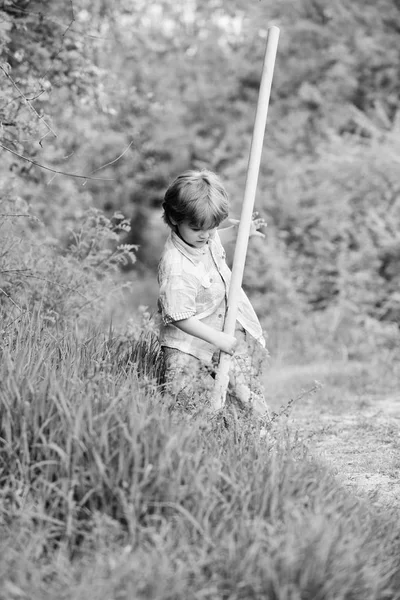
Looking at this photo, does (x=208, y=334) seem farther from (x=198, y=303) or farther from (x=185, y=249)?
(x=185, y=249)

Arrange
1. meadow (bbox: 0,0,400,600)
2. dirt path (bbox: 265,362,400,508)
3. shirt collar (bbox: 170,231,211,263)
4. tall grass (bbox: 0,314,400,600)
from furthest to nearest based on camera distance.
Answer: shirt collar (bbox: 170,231,211,263)
dirt path (bbox: 265,362,400,508)
meadow (bbox: 0,0,400,600)
tall grass (bbox: 0,314,400,600)

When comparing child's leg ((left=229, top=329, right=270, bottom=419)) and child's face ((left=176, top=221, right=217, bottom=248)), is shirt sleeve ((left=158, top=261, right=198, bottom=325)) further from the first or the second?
child's leg ((left=229, top=329, right=270, bottom=419))

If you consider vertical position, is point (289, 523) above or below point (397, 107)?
below

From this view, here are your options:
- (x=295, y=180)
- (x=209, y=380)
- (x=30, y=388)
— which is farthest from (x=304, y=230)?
(x=30, y=388)

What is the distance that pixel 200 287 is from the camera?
387cm

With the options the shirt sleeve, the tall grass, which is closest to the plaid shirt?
the shirt sleeve

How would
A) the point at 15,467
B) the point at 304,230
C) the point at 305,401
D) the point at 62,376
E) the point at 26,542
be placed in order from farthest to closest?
the point at 304,230 → the point at 305,401 → the point at 62,376 → the point at 15,467 → the point at 26,542

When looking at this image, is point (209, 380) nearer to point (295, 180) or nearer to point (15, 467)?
point (15, 467)

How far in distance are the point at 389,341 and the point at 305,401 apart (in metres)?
1.92

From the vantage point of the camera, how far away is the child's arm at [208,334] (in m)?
3.56

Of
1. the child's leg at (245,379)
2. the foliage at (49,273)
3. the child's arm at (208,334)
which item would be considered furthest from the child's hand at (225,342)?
the foliage at (49,273)

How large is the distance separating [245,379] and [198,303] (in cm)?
44

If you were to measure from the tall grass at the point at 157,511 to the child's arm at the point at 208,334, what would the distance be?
Result: 1.60 feet

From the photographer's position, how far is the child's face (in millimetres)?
3724
